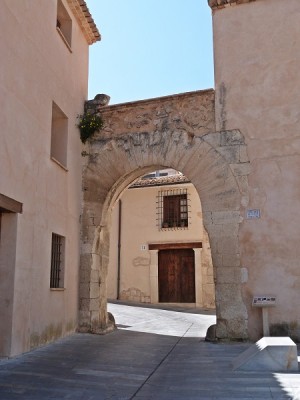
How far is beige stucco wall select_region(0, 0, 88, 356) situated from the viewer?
536 cm

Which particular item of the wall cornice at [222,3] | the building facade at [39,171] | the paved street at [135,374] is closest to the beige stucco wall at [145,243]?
the building facade at [39,171]

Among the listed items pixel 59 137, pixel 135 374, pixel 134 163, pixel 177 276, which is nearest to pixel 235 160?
pixel 134 163

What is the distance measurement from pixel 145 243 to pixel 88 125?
29.2 ft

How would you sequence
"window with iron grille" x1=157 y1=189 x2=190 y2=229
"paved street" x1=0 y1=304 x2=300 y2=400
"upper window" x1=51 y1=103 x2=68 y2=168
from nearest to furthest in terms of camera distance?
"paved street" x1=0 y1=304 x2=300 y2=400 → "upper window" x1=51 y1=103 x2=68 y2=168 → "window with iron grille" x1=157 y1=189 x2=190 y2=229

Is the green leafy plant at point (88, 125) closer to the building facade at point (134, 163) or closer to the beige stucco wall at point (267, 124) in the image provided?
the building facade at point (134, 163)

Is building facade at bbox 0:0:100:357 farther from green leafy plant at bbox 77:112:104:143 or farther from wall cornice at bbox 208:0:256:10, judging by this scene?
wall cornice at bbox 208:0:256:10

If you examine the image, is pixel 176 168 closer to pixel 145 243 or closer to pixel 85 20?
pixel 85 20

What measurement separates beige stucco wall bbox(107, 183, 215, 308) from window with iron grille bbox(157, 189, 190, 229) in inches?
5.7

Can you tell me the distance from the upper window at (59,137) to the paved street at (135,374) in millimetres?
3065

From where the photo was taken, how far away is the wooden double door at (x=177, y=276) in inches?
618

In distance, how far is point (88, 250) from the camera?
805cm

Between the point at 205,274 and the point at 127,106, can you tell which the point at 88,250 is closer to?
the point at 127,106

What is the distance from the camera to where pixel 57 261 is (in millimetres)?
7195

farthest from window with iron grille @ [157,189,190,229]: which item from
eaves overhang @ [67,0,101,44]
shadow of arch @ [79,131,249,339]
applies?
eaves overhang @ [67,0,101,44]
